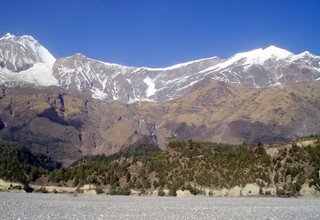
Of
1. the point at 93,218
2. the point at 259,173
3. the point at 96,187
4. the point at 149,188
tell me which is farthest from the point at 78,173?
the point at 93,218

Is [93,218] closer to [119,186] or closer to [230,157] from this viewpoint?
[119,186]

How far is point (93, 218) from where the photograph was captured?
3875 cm

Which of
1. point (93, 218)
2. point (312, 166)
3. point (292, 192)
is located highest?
point (312, 166)

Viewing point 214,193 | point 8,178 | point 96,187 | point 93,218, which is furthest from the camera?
point 8,178

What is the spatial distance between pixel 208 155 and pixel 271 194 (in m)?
23.1

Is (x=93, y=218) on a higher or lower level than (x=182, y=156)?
lower

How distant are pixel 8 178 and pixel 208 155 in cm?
4892

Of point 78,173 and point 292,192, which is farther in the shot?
point 78,173

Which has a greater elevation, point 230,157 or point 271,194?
point 230,157

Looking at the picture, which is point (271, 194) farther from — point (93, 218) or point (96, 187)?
point (93, 218)

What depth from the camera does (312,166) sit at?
336 ft

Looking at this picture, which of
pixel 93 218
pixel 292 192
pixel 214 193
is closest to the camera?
pixel 93 218

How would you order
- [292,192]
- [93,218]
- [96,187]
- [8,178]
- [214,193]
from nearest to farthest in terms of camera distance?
[93,218]
[292,192]
[214,193]
[96,187]
[8,178]

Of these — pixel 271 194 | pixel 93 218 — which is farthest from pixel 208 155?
pixel 93 218
